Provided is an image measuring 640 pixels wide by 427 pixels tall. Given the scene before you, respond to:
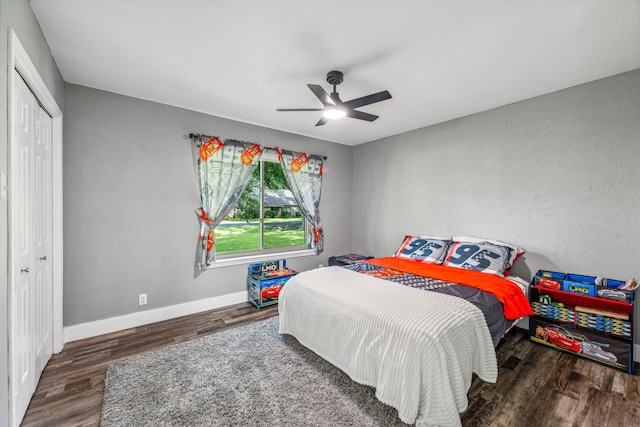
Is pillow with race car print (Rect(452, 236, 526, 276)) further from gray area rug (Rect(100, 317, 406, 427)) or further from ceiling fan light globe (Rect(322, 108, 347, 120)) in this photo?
ceiling fan light globe (Rect(322, 108, 347, 120))

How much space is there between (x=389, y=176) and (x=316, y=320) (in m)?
2.90

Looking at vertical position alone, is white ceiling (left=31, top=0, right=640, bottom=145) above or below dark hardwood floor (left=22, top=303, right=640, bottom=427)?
above

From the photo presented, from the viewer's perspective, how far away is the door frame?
53.8 inches

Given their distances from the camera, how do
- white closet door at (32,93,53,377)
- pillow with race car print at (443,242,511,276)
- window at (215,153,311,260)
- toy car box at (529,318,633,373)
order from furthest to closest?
window at (215,153,311,260) < pillow with race car print at (443,242,511,276) < toy car box at (529,318,633,373) < white closet door at (32,93,53,377)

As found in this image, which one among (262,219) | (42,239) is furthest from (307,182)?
(42,239)

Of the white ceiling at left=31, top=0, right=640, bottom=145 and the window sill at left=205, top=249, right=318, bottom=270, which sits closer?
the white ceiling at left=31, top=0, right=640, bottom=145

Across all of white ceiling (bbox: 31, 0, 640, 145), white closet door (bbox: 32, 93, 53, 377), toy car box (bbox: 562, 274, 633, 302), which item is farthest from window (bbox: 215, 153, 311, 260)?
toy car box (bbox: 562, 274, 633, 302)

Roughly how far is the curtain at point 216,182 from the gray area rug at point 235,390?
1240 millimetres

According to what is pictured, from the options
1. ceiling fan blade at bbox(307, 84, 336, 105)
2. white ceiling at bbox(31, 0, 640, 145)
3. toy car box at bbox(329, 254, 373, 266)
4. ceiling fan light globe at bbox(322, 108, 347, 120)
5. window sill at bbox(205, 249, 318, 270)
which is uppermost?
white ceiling at bbox(31, 0, 640, 145)

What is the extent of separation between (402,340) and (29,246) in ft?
8.48

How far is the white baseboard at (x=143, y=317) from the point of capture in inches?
107

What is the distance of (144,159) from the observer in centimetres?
304

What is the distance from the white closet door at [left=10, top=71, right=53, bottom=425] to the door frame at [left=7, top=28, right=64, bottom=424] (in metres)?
0.03

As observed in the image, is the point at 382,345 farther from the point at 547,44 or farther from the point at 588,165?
the point at 588,165
